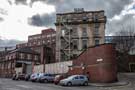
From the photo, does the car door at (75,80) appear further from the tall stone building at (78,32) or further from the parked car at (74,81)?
the tall stone building at (78,32)

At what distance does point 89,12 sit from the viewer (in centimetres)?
7644

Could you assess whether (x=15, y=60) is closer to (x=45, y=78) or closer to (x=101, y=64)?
(x=45, y=78)

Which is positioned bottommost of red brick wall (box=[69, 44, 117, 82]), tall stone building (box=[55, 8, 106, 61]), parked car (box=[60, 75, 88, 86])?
parked car (box=[60, 75, 88, 86])

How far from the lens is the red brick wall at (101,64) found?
44.4 m

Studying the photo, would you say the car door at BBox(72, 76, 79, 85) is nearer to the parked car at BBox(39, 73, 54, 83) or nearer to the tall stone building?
the parked car at BBox(39, 73, 54, 83)

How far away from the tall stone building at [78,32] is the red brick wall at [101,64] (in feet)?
86.1

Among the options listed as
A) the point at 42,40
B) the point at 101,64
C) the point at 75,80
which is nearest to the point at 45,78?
the point at 101,64

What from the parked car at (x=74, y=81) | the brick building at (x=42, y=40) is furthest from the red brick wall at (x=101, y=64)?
the brick building at (x=42, y=40)

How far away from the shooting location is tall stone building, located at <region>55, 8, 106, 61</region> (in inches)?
2965

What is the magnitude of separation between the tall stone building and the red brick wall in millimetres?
26238

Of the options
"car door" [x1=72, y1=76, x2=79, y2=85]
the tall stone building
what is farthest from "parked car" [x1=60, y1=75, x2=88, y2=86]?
the tall stone building

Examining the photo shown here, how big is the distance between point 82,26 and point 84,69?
28.5 metres

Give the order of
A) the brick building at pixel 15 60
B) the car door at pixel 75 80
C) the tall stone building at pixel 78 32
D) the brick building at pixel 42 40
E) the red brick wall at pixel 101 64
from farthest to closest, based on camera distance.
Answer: the brick building at pixel 42 40, the brick building at pixel 15 60, the tall stone building at pixel 78 32, the red brick wall at pixel 101 64, the car door at pixel 75 80

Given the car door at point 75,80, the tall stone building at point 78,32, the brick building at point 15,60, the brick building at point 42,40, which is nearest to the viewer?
the car door at point 75,80
